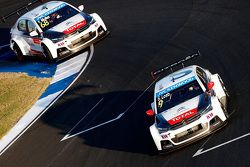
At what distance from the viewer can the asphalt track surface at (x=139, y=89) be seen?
1571 centimetres

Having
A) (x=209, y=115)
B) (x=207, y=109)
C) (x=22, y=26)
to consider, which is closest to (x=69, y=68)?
(x=22, y=26)

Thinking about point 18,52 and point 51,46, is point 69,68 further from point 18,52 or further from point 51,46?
point 18,52

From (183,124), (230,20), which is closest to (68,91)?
(230,20)

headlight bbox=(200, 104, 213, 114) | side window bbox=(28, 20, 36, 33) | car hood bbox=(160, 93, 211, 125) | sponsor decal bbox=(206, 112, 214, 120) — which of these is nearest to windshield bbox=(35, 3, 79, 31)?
side window bbox=(28, 20, 36, 33)

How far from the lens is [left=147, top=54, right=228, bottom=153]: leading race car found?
1519cm

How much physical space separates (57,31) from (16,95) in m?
2.95

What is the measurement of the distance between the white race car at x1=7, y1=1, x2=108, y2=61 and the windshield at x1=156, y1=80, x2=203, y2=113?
839 cm

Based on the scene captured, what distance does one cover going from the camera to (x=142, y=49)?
22938 millimetres

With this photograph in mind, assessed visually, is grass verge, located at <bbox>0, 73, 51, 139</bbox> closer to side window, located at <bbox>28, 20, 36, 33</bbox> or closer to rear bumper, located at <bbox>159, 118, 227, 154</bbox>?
side window, located at <bbox>28, 20, 36, 33</bbox>

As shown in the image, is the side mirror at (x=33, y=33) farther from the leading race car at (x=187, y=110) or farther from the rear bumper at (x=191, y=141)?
the rear bumper at (x=191, y=141)

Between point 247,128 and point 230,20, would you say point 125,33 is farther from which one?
point 247,128

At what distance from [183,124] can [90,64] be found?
8834mm

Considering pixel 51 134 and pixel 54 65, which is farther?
pixel 54 65

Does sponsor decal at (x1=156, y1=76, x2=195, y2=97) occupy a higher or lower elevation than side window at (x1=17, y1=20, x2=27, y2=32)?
higher
